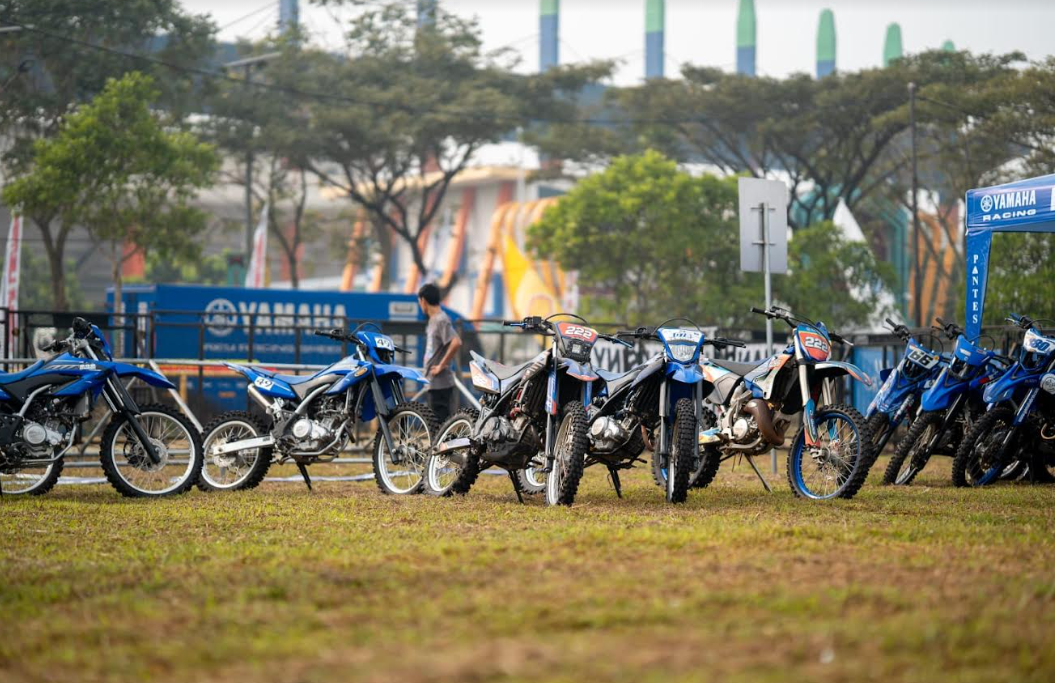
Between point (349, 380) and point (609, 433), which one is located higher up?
point (349, 380)

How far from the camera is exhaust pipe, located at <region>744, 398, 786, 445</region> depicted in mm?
9680

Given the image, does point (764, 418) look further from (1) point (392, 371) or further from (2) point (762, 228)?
(2) point (762, 228)

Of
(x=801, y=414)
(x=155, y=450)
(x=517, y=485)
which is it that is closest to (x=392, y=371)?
(x=517, y=485)

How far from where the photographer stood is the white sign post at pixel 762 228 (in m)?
13.7

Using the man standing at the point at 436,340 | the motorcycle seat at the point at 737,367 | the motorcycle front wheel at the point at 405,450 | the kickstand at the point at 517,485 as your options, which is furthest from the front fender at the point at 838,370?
the man standing at the point at 436,340

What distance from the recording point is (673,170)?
38.6 m

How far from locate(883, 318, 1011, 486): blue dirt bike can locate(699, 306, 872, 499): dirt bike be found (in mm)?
1619

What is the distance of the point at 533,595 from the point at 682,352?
→ 417cm

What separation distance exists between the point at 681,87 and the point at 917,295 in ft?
34.7

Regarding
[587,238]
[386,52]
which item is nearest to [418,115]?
[386,52]

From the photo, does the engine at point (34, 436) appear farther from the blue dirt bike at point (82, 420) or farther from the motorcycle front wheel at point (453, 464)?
the motorcycle front wheel at point (453, 464)

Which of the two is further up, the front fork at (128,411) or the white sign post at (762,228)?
the white sign post at (762,228)

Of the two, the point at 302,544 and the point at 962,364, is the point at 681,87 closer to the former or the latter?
the point at 962,364

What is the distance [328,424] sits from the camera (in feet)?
35.4
